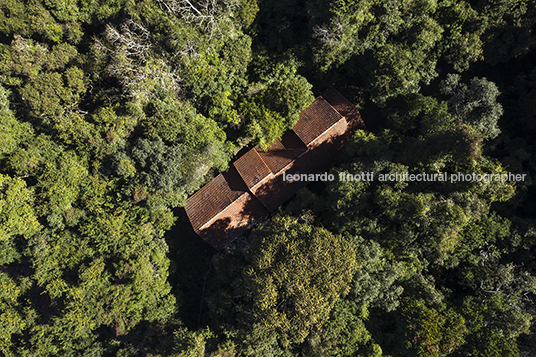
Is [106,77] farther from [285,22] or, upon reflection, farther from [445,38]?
[445,38]

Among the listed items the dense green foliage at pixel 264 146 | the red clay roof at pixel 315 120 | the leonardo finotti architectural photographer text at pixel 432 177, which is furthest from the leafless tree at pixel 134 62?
the leonardo finotti architectural photographer text at pixel 432 177

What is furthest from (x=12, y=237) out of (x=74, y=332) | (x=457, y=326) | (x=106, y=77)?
(x=457, y=326)

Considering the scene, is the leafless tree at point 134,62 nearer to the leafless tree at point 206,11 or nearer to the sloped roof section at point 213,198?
the leafless tree at point 206,11

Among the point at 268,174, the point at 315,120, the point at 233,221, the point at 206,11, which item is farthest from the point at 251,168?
the point at 206,11

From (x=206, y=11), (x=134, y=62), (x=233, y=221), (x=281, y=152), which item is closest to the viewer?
(x=206, y=11)

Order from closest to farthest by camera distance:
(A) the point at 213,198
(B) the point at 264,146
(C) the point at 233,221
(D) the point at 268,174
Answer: (B) the point at 264,146 → (D) the point at 268,174 → (A) the point at 213,198 → (C) the point at 233,221

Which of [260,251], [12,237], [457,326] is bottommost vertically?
[457,326]

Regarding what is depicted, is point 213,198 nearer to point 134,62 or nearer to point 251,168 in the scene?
point 251,168
